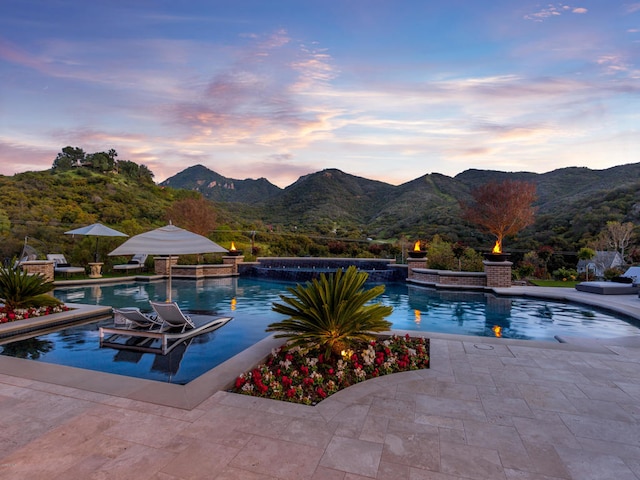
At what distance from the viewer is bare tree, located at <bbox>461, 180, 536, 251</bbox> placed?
22688 millimetres

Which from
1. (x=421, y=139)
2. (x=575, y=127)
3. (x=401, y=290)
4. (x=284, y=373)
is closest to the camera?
(x=284, y=373)

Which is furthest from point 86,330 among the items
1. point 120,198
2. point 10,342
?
point 120,198

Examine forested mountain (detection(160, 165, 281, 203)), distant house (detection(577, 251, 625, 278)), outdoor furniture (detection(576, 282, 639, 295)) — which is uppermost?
forested mountain (detection(160, 165, 281, 203))

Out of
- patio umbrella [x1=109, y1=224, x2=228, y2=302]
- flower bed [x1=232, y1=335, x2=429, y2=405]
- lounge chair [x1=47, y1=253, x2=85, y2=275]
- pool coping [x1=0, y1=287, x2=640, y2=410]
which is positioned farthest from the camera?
lounge chair [x1=47, y1=253, x2=85, y2=275]

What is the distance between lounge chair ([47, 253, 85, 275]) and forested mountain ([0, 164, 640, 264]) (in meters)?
1.94

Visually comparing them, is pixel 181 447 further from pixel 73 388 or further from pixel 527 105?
pixel 527 105

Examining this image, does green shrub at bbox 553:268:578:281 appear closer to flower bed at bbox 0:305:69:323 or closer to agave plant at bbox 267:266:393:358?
agave plant at bbox 267:266:393:358

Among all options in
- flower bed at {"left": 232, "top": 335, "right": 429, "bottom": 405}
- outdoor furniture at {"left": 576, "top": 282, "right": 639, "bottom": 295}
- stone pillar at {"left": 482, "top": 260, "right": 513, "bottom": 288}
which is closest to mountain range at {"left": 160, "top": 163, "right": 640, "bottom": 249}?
outdoor furniture at {"left": 576, "top": 282, "right": 639, "bottom": 295}

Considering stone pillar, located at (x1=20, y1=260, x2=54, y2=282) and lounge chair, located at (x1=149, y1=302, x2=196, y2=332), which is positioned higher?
stone pillar, located at (x1=20, y1=260, x2=54, y2=282)

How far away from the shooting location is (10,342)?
6.26 meters

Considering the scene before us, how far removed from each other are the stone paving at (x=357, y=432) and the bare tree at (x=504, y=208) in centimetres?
2073

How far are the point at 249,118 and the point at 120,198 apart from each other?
22.2 meters

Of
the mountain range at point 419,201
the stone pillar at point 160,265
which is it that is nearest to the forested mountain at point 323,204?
the mountain range at point 419,201

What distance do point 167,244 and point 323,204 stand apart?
39637mm
